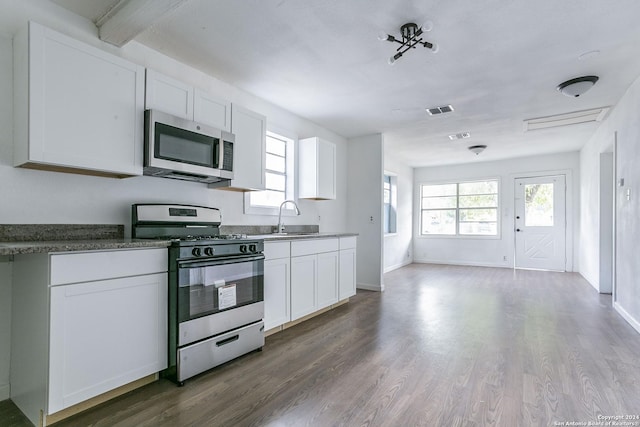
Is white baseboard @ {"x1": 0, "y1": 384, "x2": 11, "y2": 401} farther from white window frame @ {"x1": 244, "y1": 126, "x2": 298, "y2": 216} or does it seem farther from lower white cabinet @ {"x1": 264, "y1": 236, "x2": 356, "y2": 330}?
white window frame @ {"x1": 244, "y1": 126, "x2": 298, "y2": 216}

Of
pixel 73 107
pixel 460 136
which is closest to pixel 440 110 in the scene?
pixel 460 136

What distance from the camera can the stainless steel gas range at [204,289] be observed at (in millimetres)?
2148

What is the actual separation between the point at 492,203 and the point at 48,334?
8176mm

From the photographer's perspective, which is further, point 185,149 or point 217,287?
point 185,149

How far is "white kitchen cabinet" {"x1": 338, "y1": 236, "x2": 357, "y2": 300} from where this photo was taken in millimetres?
4090

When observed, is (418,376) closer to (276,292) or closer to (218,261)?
(276,292)

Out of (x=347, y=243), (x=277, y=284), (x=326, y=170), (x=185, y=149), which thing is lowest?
(x=277, y=284)

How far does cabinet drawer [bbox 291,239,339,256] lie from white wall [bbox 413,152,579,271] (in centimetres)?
517

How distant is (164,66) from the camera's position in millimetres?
2830

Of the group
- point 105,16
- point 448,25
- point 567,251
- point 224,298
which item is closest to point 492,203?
point 567,251

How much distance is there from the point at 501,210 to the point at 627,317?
14.4ft

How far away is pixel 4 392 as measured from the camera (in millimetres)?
1961

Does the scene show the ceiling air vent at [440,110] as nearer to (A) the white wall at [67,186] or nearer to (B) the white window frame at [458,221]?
(A) the white wall at [67,186]

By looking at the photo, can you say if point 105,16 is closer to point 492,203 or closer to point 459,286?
point 459,286
